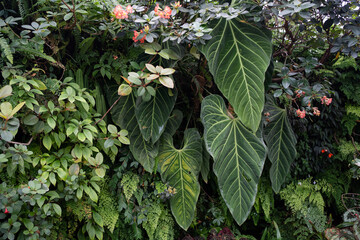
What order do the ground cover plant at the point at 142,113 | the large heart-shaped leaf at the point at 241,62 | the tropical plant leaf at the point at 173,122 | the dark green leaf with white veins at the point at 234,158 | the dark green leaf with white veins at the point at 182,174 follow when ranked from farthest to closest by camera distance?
the tropical plant leaf at the point at 173,122 < the dark green leaf with white veins at the point at 182,174 < the dark green leaf with white veins at the point at 234,158 < the large heart-shaped leaf at the point at 241,62 < the ground cover plant at the point at 142,113

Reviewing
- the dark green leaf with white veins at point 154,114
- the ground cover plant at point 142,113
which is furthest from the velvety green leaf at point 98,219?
the dark green leaf with white veins at point 154,114

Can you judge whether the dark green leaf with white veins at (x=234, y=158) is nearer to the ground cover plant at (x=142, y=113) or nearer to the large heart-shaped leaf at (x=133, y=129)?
the ground cover plant at (x=142, y=113)

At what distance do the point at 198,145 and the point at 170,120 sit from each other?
0.87 feet

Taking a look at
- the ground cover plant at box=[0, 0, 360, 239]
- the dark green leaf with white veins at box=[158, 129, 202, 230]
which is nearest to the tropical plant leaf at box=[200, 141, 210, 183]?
the ground cover plant at box=[0, 0, 360, 239]

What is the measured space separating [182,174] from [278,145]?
746 millimetres

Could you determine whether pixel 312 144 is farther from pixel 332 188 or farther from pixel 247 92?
pixel 247 92

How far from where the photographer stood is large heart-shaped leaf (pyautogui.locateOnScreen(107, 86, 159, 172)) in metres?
1.87

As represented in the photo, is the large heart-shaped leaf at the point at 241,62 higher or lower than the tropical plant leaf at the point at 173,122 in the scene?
higher

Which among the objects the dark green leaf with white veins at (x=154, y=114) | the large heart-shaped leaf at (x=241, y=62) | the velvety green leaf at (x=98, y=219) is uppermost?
the large heart-shaped leaf at (x=241, y=62)

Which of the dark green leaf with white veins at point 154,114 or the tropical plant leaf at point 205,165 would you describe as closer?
the dark green leaf with white veins at point 154,114

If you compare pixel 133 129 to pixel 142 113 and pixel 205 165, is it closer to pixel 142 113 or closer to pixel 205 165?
pixel 142 113

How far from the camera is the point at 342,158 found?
2.47m

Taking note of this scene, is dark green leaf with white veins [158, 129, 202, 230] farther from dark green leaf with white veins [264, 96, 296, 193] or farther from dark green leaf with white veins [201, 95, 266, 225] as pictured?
dark green leaf with white veins [264, 96, 296, 193]

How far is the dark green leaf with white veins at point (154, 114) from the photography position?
1.82 metres
